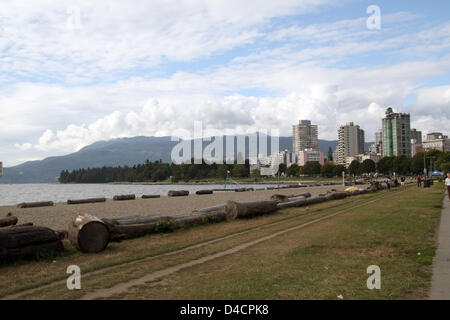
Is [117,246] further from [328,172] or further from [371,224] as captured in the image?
[328,172]

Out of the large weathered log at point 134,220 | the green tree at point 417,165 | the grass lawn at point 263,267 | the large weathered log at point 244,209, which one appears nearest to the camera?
the grass lawn at point 263,267

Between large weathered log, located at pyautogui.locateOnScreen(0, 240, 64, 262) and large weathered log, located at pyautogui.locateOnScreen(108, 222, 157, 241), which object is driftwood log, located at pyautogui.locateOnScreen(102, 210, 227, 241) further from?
large weathered log, located at pyautogui.locateOnScreen(0, 240, 64, 262)

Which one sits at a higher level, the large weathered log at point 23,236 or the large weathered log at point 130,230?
the large weathered log at point 23,236

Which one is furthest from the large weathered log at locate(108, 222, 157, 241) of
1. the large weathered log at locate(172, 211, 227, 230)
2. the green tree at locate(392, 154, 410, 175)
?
the green tree at locate(392, 154, 410, 175)

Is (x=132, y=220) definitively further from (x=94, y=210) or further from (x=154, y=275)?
(x=94, y=210)

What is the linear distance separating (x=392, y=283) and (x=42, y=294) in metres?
6.64

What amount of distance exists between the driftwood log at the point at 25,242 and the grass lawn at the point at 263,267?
15.6 inches

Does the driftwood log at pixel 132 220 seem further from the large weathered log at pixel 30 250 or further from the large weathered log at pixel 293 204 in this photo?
the large weathered log at pixel 293 204

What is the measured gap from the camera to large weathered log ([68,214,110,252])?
1154 cm

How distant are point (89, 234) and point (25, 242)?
1.83m

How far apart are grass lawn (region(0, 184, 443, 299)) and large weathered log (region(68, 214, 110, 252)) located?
308 millimetres

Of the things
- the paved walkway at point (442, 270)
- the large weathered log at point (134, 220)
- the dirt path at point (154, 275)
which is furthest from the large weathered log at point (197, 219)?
the paved walkway at point (442, 270)

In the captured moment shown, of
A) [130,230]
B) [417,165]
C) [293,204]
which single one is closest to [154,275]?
[130,230]

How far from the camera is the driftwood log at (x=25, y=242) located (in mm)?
10000
